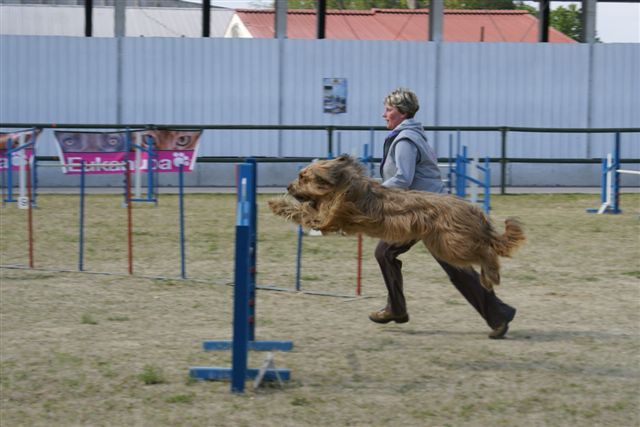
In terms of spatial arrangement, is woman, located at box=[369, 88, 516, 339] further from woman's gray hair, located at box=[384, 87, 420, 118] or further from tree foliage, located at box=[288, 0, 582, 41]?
tree foliage, located at box=[288, 0, 582, 41]

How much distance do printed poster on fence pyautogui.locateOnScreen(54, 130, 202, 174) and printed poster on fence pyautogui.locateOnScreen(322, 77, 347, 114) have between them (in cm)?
741

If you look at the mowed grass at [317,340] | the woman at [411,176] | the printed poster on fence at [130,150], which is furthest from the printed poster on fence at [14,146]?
the woman at [411,176]

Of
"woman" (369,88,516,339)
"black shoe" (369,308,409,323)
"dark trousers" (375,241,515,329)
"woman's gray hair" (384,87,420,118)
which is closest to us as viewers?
"woman" (369,88,516,339)

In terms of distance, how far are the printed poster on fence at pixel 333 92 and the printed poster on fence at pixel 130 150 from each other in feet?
24.3

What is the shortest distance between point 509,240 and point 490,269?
0.79 feet

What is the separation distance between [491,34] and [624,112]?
21.6 feet

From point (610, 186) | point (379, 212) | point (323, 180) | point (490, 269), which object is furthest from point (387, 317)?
point (610, 186)

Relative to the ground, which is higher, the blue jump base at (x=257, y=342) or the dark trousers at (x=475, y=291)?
the dark trousers at (x=475, y=291)

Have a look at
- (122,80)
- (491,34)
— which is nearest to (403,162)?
(122,80)

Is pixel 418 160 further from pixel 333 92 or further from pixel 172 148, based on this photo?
pixel 333 92

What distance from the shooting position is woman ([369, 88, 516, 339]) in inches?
266

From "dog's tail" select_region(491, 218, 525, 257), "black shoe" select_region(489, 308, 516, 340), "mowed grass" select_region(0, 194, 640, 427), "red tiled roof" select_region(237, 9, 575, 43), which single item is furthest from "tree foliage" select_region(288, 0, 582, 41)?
"dog's tail" select_region(491, 218, 525, 257)

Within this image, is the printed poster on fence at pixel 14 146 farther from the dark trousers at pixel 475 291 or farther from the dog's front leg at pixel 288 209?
the dog's front leg at pixel 288 209

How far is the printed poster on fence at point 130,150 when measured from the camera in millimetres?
16125
